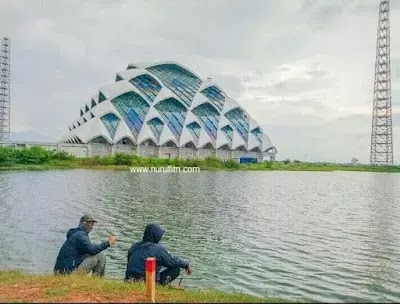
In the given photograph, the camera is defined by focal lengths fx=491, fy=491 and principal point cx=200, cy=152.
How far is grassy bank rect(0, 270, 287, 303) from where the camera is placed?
7.84 m

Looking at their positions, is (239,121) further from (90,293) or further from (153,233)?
(90,293)

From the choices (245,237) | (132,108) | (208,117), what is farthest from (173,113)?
(245,237)

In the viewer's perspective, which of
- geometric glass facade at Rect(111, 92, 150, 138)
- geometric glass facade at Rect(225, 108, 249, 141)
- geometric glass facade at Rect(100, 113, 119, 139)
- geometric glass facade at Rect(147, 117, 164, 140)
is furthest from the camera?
geometric glass facade at Rect(225, 108, 249, 141)

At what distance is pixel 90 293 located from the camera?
27.1 ft

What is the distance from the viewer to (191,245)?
1636cm

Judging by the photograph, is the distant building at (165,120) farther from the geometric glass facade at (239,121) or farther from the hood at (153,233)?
the hood at (153,233)

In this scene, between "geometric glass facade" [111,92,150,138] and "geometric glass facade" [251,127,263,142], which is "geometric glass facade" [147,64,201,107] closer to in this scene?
"geometric glass facade" [111,92,150,138]

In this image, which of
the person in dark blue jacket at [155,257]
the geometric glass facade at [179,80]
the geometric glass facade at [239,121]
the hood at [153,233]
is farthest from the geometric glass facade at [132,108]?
the hood at [153,233]

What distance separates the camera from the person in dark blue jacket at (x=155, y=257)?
918cm

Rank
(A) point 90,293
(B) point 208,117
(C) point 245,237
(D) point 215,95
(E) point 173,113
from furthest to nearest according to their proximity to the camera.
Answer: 1. (D) point 215,95
2. (B) point 208,117
3. (E) point 173,113
4. (C) point 245,237
5. (A) point 90,293

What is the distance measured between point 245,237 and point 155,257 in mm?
9312

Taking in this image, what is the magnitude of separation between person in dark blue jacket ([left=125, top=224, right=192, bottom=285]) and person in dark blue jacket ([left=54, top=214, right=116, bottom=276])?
59 cm

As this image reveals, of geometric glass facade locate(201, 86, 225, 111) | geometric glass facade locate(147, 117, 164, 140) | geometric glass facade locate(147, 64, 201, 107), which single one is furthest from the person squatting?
geometric glass facade locate(201, 86, 225, 111)

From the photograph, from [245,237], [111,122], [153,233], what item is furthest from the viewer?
[111,122]
